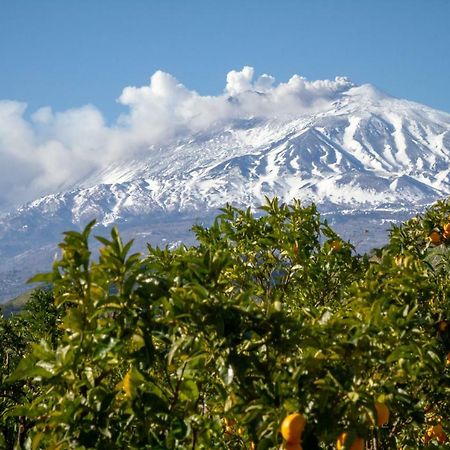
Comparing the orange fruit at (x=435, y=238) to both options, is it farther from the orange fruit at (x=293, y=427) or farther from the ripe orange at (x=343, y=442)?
the orange fruit at (x=293, y=427)

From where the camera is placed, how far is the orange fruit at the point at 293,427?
3.07 metres

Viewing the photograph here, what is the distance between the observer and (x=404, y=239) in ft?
25.8

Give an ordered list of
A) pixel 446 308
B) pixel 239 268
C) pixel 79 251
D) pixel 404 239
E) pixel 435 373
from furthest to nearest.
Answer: pixel 404 239, pixel 239 268, pixel 446 308, pixel 435 373, pixel 79 251

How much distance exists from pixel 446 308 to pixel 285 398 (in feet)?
10.2

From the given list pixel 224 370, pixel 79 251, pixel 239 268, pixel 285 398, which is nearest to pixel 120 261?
pixel 79 251

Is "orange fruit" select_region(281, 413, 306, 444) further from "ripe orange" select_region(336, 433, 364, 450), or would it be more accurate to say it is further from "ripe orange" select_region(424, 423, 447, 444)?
"ripe orange" select_region(424, 423, 447, 444)

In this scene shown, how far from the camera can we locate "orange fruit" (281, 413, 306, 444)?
121 inches

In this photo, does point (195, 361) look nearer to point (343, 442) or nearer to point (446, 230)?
point (343, 442)

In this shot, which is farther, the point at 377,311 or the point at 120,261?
the point at 377,311

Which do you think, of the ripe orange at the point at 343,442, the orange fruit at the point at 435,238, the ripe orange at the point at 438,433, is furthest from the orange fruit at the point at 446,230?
the ripe orange at the point at 343,442

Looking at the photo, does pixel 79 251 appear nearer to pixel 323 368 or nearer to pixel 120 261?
Answer: pixel 120 261

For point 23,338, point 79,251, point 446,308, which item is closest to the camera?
point 79,251

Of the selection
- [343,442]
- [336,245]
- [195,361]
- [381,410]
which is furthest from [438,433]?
[195,361]

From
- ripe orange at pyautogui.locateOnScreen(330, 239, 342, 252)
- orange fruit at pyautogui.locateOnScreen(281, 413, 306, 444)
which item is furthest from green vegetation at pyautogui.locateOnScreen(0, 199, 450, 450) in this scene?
ripe orange at pyautogui.locateOnScreen(330, 239, 342, 252)
